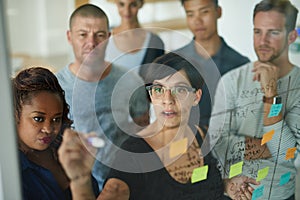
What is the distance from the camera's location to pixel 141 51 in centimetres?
111

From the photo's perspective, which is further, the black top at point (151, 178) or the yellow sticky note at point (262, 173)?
the yellow sticky note at point (262, 173)

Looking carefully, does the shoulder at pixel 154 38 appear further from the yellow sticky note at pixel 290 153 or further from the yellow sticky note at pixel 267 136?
the yellow sticky note at pixel 290 153

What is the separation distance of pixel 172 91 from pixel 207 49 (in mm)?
186

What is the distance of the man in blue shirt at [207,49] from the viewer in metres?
1.19

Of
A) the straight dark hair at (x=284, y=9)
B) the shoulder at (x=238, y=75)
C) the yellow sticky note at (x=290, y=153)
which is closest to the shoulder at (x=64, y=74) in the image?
the shoulder at (x=238, y=75)

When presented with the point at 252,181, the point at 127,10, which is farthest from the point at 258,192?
the point at 127,10

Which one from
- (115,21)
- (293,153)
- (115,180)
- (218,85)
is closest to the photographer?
(115,21)

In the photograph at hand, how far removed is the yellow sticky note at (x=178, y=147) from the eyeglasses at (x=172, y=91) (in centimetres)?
15

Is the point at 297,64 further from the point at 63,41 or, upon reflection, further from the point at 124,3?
the point at 63,41

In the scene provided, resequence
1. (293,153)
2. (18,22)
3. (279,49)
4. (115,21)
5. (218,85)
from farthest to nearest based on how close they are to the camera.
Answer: (293,153) → (279,49) → (218,85) → (115,21) → (18,22)

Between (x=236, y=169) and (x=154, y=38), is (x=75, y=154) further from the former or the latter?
(x=236, y=169)

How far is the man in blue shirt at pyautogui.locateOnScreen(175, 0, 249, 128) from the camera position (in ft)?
3.90

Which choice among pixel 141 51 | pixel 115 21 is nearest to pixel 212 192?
pixel 141 51

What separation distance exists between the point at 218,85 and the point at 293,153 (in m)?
0.54
